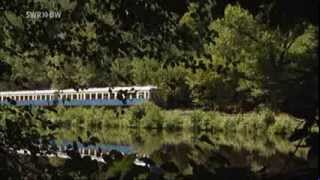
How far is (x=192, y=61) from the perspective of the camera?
11.3 ft

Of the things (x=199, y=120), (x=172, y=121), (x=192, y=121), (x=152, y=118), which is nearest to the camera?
(x=199, y=120)

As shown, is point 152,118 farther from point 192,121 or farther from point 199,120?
point 199,120

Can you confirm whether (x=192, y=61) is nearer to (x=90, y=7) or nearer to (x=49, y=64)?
(x=90, y=7)

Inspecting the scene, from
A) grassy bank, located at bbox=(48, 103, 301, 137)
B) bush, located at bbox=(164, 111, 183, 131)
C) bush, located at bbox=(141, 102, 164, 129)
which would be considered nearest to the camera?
grassy bank, located at bbox=(48, 103, 301, 137)

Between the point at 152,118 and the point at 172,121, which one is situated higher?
the point at 152,118

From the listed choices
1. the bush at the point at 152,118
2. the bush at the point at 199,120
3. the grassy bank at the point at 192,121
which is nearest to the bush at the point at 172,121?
the grassy bank at the point at 192,121

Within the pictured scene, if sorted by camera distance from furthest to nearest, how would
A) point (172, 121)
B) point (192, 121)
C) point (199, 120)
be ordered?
point (172, 121) < point (192, 121) < point (199, 120)

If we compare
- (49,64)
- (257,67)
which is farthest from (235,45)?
(49,64)

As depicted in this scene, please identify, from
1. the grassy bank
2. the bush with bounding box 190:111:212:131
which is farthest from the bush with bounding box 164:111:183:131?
the bush with bounding box 190:111:212:131

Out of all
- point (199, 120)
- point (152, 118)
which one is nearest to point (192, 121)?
point (199, 120)

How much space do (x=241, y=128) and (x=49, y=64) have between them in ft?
92.2

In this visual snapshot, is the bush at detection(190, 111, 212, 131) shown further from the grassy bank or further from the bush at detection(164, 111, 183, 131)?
the bush at detection(164, 111, 183, 131)

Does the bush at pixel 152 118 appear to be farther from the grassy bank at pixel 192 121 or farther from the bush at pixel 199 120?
the bush at pixel 199 120

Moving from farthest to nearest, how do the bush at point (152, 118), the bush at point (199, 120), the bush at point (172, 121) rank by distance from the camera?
the bush at point (172, 121) < the bush at point (152, 118) < the bush at point (199, 120)
